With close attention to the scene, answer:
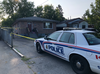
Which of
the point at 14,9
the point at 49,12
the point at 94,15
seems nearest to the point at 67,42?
the point at 94,15

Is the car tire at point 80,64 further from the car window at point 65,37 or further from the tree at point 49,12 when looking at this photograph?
the tree at point 49,12

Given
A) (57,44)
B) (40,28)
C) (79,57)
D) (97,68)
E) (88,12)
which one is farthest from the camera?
(40,28)

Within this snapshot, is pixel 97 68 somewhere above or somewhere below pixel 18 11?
below

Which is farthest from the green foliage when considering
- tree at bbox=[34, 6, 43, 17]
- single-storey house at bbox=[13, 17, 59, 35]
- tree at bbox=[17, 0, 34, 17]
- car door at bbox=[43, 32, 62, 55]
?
tree at bbox=[34, 6, 43, 17]

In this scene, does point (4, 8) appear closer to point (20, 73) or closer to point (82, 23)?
point (82, 23)

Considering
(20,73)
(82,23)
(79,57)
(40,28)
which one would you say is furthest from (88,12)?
(82,23)

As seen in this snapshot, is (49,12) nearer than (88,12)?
No

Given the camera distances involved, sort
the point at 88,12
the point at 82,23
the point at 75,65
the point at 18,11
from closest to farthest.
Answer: the point at 75,65 < the point at 88,12 < the point at 82,23 < the point at 18,11

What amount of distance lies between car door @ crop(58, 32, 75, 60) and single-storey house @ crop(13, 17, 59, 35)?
12700mm

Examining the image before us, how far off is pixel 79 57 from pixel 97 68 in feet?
2.06

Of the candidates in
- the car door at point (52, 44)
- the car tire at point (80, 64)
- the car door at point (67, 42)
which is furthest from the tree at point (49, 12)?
the car tire at point (80, 64)

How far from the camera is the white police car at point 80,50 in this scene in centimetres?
264

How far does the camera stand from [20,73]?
3363 millimetres

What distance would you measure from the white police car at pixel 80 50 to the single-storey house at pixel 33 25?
1280cm
